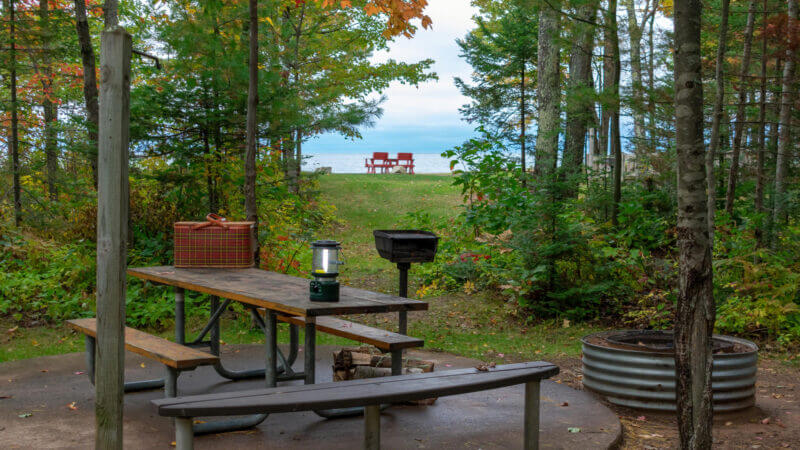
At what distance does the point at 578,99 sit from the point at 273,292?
6.33 metres

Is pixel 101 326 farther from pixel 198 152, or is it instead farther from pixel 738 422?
pixel 198 152

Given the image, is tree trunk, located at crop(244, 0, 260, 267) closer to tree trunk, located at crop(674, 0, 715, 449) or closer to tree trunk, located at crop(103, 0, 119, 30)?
tree trunk, located at crop(674, 0, 715, 449)

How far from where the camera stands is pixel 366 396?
3.68 meters

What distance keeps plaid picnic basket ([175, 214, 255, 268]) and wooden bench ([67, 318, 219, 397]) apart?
100 cm

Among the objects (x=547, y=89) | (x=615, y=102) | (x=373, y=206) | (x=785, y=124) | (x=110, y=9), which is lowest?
(x=373, y=206)

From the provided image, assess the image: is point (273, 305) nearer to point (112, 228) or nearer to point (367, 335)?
point (367, 335)

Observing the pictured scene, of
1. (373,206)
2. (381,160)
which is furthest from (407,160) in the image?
(373,206)

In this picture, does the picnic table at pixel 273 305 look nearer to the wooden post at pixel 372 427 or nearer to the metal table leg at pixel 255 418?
the metal table leg at pixel 255 418

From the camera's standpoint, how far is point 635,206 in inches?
432

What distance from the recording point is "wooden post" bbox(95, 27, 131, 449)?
3.10 meters

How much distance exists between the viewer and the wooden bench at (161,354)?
445 cm

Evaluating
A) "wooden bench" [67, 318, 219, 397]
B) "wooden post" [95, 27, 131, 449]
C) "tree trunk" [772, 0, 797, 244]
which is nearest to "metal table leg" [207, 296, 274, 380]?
"wooden bench" [67, 318, 219, 397]

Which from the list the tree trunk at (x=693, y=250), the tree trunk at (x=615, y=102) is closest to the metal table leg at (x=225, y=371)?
the tree trunk at (x=693, y=250)

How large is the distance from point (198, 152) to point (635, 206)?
6.61m
